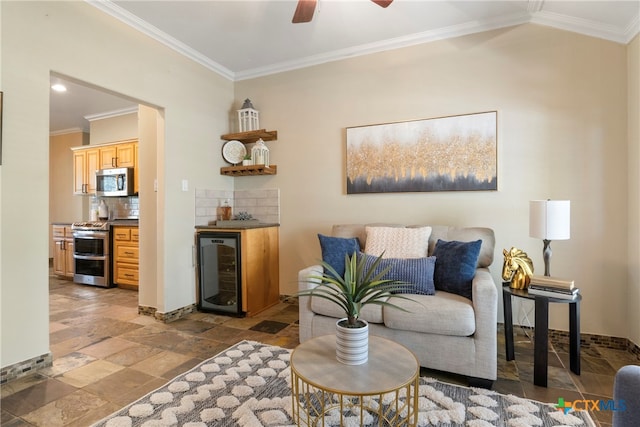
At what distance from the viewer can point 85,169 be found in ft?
16.9

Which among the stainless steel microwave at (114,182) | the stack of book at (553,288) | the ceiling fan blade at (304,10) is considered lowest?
the stack of book at (553,288)

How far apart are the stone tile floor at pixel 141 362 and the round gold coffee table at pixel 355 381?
64 centimetres

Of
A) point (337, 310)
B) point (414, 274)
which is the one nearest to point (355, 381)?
point (337, 310)

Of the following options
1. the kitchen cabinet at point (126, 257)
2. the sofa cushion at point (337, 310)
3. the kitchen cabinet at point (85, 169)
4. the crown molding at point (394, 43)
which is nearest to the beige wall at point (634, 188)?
the crown molding at point (394, 43)

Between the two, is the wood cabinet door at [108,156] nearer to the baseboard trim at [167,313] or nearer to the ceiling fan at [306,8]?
the baseboard trim at [167,313]

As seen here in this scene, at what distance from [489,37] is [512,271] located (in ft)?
6.69

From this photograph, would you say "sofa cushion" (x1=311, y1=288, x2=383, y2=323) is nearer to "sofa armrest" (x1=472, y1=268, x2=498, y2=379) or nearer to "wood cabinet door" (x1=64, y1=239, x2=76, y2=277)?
"sofa armrest" (x1=472, y1=268, x2=498, y2=379)

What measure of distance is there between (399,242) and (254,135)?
2.09 metres

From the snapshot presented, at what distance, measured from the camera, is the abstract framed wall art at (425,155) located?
2.71 metres

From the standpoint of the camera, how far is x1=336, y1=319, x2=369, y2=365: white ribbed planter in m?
1.35

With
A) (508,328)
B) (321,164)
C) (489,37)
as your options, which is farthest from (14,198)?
(489,37)

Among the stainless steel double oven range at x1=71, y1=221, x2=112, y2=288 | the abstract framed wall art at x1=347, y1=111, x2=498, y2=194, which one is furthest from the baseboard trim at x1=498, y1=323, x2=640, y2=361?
the stainless steel double oven range at x1=71, y1=221, x2=112, y2=288

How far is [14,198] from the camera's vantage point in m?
1.96

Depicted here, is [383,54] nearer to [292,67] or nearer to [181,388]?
[292,67]
